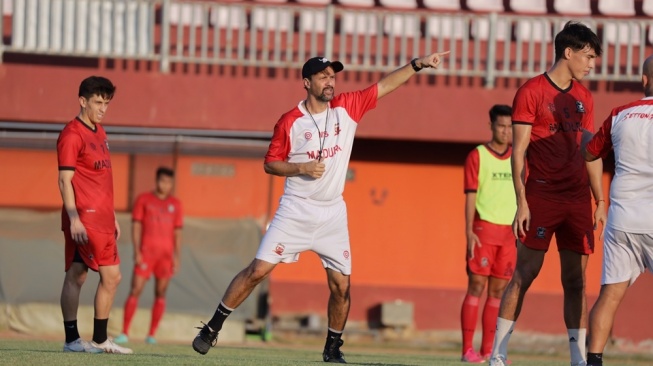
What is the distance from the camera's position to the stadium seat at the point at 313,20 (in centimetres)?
1821

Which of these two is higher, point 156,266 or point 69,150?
point 69,150

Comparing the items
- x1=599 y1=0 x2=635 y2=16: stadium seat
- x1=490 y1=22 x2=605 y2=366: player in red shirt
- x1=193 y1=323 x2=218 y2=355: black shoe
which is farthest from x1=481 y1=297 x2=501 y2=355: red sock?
x1=599 y1=0 x2=635 y2=16: stadium seat

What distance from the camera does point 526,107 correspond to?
8.61 m

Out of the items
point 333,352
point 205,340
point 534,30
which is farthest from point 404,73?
point 534,30

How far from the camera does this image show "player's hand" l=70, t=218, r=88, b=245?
31.7 feet

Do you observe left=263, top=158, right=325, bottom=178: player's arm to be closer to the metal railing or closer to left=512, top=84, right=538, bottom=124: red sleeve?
left=512, top=84, right=538, bottom=124: red sleeve

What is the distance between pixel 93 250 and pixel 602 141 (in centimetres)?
421

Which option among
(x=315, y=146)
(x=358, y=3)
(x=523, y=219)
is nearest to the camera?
(x=523, y=219)

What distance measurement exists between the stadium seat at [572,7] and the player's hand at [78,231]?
452 inches

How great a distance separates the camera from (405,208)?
19.0m

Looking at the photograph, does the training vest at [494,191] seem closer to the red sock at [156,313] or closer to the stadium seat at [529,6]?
the red sock at [156,313]

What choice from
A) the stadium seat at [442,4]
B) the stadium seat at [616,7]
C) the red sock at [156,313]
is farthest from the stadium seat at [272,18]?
the stadium seat at [616,7]

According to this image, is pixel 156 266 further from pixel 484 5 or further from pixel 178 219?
pixel 484 5

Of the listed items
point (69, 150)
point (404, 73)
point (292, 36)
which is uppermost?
point (292, 36)
